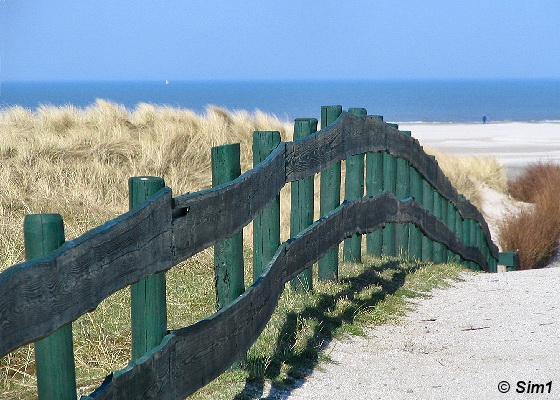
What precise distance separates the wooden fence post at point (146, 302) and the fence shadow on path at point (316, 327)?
33.7 inches

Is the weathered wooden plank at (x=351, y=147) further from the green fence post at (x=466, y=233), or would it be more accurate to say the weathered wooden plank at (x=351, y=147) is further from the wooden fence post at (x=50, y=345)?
the wooden fence post at (x=50, y=345)

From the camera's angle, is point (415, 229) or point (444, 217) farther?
point (444, 217)

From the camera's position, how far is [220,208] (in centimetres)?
304

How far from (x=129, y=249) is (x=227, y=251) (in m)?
1.13

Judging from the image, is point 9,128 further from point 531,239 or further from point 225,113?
point 531,239

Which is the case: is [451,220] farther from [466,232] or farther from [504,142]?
[504,142]

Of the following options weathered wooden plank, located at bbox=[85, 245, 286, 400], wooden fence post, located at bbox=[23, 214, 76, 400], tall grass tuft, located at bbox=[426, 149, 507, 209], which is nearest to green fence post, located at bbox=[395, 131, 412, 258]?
weathered wooden plank, located at bbox=[85, 245, 286, 400]

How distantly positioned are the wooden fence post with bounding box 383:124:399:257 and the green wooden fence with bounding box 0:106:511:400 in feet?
2.17

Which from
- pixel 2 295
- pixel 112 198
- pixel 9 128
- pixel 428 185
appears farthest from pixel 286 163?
pixel 9 128

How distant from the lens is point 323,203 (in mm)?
5434

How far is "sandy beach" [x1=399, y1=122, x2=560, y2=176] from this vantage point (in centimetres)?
2533

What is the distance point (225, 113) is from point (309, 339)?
11023 millimetres

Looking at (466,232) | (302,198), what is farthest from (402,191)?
(466,232)

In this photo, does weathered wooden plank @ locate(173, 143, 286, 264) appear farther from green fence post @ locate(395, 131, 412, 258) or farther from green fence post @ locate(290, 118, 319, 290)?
green fence post @ locate(395, 131, 412, 258)
